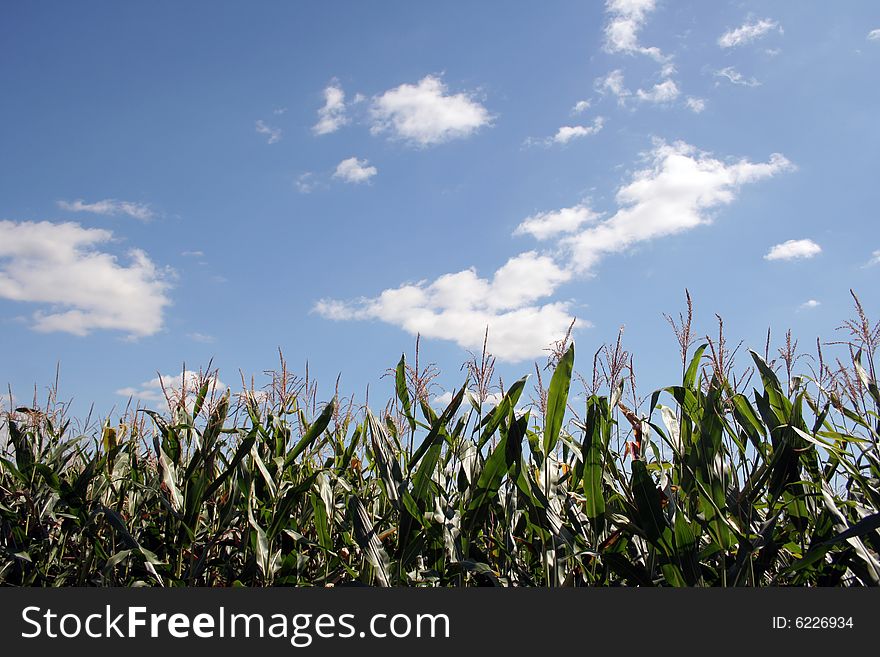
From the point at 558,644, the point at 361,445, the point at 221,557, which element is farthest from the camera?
the point at 361,445

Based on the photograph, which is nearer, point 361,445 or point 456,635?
point 456,635

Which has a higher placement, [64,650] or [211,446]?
[211,446]

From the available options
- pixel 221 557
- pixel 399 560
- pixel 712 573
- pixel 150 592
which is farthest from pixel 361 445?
pixel 712 573

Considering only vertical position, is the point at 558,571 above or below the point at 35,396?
below

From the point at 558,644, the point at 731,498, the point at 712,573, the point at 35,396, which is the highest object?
the point at 35,396

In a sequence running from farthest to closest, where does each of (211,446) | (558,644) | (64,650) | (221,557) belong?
1. (221,557)
2. (211,446)
3. (64,650)
4. (558,644)

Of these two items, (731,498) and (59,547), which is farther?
(59,547)

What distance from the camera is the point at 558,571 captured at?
2.18 metres

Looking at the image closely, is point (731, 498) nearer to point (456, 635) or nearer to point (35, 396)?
point (456, 635)

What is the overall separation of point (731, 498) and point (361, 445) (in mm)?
1907

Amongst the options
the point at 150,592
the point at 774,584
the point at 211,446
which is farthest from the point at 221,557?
the point at 774,584

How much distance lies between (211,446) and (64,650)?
87 centimetres

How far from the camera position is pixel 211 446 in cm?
272

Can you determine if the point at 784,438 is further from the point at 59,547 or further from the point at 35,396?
the point at 35,396
